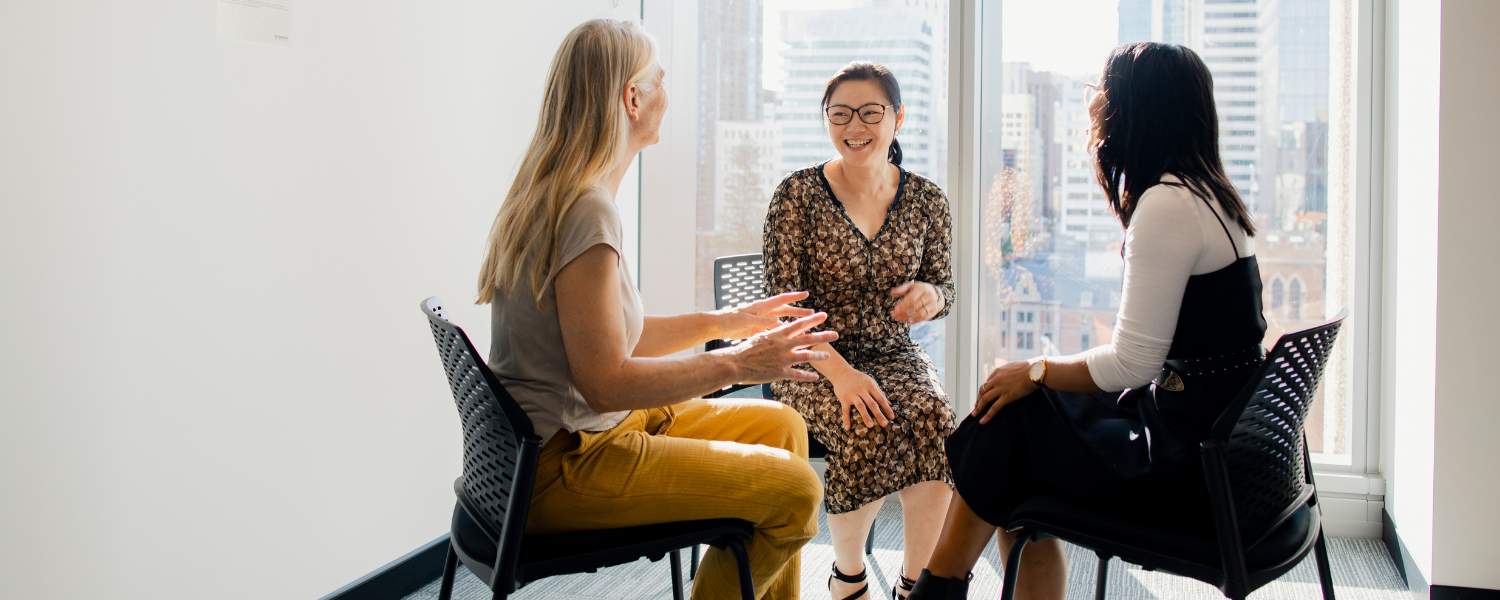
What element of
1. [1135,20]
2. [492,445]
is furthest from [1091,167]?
[492,445]

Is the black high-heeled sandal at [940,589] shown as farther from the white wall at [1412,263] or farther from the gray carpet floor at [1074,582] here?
the white wall at [1412,263]

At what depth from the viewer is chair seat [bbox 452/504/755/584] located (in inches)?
63.8

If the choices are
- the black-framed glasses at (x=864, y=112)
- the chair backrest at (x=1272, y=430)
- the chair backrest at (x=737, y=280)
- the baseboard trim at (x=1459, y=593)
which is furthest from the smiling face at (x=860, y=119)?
the baseboard trim at (x=1459, y=593)

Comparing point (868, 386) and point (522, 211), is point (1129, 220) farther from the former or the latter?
point (522, 211)

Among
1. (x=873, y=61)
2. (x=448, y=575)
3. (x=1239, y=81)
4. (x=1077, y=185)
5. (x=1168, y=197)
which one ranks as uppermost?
(x=873, y=61)

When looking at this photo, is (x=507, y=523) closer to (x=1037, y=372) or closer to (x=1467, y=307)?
(x=1037, y=372)

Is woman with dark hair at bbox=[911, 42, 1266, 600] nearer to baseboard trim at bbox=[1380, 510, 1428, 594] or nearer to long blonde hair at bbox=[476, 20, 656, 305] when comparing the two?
long blonde hair at bbox=[476, 20, 656, 305]

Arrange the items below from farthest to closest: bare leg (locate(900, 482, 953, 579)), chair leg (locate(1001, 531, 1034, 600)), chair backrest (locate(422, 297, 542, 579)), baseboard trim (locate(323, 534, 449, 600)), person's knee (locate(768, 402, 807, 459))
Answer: baseboard trim (locate(323, 534, 449, 600))
bare leg (locate(900, 482, 953, 579))
person's knee (locate(768, 402, 807, 459))
chair leg (locate(1001, 531, 1034, 600))
chair backrest (locate(422, 297, 542, 579))

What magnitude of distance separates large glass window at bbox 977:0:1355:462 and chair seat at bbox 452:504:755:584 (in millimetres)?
2176

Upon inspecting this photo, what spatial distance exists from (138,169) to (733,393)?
6.70 feet

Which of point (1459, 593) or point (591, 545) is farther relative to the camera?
point (1459, 593)

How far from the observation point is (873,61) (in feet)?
12.4

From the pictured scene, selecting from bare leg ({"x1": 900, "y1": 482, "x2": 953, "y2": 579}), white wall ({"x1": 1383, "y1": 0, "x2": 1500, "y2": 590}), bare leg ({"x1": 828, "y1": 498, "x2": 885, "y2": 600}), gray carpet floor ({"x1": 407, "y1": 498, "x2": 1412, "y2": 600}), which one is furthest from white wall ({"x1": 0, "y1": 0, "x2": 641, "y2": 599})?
white wall ({"x1": 1383, "y1": 0, "x2": 1500, "y2": 590})

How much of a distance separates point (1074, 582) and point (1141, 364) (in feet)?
4.34
